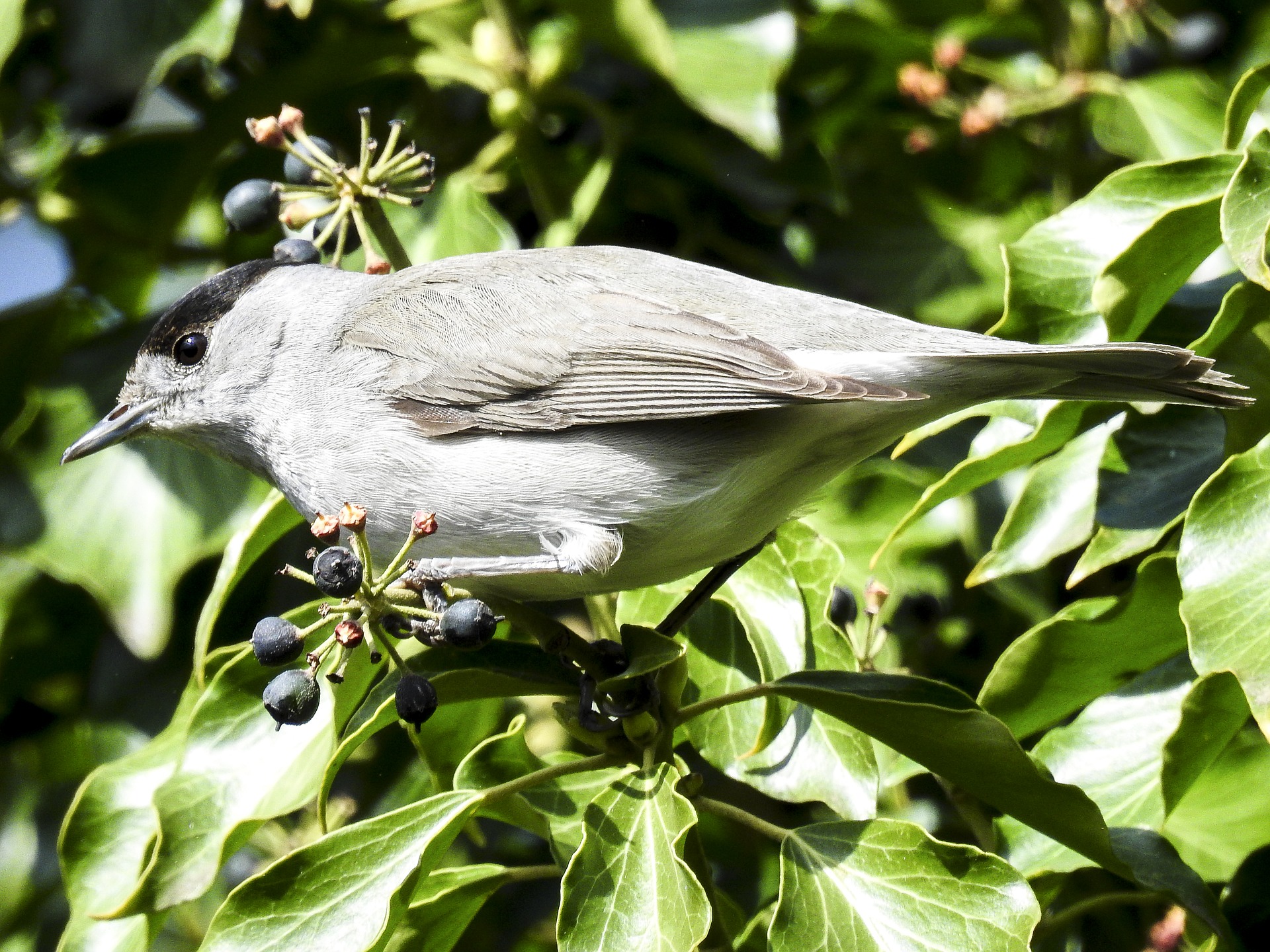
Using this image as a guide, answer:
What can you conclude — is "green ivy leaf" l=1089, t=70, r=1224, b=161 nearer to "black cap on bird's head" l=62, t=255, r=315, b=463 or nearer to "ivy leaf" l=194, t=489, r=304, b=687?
"black cap on bird's head" l=62, t=255, r=315, b=463

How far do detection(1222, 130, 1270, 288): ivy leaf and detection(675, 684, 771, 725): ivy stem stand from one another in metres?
1.14

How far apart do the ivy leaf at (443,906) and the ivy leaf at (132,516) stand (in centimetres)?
102

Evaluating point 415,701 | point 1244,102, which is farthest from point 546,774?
point 1244,102

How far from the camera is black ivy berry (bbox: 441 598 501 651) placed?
2.14 metres

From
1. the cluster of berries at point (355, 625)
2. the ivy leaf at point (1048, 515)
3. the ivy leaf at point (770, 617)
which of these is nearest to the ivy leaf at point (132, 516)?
the cluster of berries at point (355, 625)

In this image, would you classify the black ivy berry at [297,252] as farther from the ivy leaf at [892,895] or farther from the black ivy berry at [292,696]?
the ivy leaf at [892,895]

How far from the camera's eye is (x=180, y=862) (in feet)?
8.36

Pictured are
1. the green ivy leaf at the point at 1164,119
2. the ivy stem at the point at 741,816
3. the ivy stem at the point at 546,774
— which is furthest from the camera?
the green ivy leaf at the point at 1164,119

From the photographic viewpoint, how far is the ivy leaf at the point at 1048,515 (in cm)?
272

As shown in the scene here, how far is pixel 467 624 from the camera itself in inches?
84.1

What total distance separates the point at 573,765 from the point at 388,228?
1.18 m

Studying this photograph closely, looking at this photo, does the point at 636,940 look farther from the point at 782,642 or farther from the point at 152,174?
the point at 152,174

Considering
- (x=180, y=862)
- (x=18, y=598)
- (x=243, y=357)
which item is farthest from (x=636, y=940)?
(x=18, y=598)

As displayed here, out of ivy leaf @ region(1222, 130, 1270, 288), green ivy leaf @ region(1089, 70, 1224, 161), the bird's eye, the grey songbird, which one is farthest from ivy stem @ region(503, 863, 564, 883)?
green ivy leaf @ region(1089, 70, 1224, 161)
